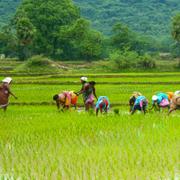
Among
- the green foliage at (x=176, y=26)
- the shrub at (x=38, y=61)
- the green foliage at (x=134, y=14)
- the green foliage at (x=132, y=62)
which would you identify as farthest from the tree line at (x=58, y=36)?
the green foliage at (x=134, y=14)

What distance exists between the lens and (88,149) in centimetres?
732

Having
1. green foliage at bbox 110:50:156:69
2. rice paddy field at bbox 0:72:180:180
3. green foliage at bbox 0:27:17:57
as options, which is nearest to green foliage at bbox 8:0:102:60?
green foliage at bbox 0:27:17:57

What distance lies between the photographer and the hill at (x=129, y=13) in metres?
86.1

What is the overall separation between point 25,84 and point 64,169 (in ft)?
53.3

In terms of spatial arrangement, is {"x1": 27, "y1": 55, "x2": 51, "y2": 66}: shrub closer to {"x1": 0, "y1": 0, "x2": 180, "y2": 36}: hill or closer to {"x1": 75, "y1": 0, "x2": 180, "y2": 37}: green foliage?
{"x1": 0, "y1": 0, "x2": 180, "y2": 36}: hill

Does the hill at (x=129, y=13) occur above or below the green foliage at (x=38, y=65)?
above

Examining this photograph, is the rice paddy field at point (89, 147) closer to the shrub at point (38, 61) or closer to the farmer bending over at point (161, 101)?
the farmer bending over at point (161, 101)

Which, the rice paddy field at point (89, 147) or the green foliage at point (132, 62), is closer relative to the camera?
the rice paddy field at point (89, 147)

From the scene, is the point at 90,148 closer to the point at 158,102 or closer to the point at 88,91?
the point at 158,102

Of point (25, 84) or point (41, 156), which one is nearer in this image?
point (41, 156)

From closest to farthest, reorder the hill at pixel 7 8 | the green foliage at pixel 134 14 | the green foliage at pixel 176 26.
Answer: the green foliage at pixel 176 26
the hill at pixel 7 8
the green foliage at pixel 134 14

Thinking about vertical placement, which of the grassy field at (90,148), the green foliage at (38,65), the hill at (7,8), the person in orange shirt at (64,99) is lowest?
the green foliage at (38,65)

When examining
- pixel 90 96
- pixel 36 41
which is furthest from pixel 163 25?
pixel 90 96

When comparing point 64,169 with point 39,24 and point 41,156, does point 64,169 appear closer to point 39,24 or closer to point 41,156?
point 41,156
